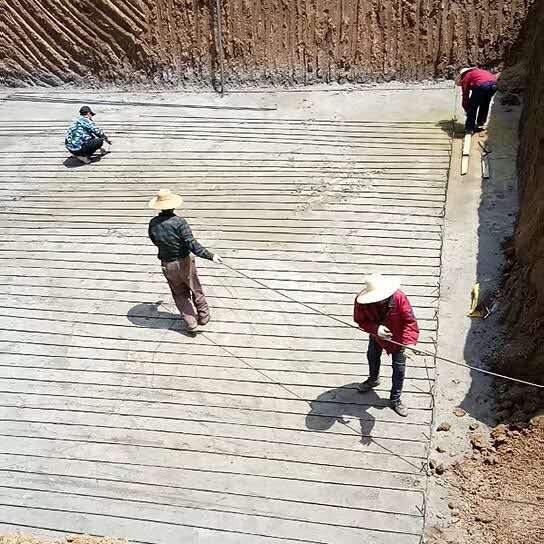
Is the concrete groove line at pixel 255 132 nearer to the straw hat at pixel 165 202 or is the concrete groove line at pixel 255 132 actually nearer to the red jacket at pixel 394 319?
the straw hat at pixel 165 202

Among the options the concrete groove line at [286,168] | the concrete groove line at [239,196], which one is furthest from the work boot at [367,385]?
the concrete groove line at [286,168]

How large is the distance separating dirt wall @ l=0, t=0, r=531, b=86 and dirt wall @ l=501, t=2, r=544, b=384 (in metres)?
2.82

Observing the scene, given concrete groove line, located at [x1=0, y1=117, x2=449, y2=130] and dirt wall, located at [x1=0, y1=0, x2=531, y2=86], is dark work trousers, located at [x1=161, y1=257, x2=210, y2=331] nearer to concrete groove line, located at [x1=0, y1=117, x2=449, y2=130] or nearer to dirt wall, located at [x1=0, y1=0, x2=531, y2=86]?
concrete groove line, located at [x1=0, y1=117, x2=449, y2=130]

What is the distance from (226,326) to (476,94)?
197 inches

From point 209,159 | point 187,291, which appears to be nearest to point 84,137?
point 209,159

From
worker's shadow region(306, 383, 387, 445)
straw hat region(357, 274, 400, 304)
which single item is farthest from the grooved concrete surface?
straw hat region(357, 274, 400, 304)

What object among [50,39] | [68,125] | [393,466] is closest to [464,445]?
[393,466]

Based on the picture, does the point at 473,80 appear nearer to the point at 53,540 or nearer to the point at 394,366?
the point at 394,366

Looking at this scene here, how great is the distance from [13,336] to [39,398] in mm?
1094

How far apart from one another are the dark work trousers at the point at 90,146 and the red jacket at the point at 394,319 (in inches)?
241

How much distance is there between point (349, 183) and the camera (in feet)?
31.3

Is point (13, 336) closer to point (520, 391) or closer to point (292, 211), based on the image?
point (292, 211)

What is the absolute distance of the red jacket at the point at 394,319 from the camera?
580 centimetres

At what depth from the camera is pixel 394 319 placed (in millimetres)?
5852
